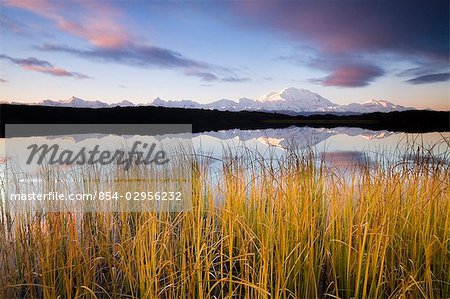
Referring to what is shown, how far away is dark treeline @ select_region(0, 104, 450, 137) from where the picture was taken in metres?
3.77

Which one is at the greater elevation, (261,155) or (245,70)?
(245,70)

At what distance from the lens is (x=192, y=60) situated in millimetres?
3664

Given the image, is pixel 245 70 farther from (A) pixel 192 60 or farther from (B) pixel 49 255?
(B) pixel 49 255

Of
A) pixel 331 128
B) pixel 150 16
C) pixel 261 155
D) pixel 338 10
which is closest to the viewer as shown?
pixel 261 155

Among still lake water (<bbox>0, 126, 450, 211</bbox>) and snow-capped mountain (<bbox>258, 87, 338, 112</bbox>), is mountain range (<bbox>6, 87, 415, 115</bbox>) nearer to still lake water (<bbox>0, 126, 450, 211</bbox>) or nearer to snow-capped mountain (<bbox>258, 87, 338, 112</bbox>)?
snow-capped mountain (<bbox>258, 87, 338, 112</bbox>)

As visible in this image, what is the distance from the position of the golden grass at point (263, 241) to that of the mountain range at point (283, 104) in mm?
1032

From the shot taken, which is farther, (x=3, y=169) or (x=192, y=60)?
(x=192, y=60)

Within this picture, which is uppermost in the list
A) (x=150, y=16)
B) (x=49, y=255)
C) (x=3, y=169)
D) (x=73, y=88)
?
(x=150, y=16)

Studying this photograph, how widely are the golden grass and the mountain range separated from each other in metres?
1.03

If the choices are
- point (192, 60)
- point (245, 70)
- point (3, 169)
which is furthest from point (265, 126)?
point (3, 169)

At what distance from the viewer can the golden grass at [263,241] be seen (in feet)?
6.48

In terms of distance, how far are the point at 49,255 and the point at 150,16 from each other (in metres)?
2.14

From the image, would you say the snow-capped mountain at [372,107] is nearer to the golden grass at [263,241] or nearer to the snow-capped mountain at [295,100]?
the snow-capped mountain at [295,100]

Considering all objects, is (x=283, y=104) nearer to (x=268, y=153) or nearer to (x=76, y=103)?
(x=268, y=153)
